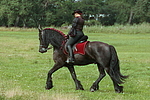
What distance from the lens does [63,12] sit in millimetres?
88938

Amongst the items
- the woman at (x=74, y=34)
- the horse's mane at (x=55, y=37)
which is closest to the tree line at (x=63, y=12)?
the horse's mane at (x=55, y=37)

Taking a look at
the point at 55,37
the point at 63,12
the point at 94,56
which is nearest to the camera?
the point at 94,56

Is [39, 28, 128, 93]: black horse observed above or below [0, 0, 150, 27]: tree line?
above

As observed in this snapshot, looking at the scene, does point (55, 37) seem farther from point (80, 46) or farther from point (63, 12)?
point (63, 12)

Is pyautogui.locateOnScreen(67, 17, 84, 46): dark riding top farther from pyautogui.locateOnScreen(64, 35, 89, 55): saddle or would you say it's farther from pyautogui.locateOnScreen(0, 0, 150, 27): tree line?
pyautogui.locateOnScreen(0, 0, 150, 27): tree line

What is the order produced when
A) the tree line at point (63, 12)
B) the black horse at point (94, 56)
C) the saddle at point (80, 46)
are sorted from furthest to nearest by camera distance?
the tree line at point (63, 12), the saddle at point (80, 46), the black horse at point (94, 56)

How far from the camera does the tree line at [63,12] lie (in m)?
77.8

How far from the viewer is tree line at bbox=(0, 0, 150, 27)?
255 ft

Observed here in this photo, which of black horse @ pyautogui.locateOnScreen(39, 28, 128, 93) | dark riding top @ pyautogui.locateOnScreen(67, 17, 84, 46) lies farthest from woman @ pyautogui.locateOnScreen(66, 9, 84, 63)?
black horse @ pyautogui.locateOnScreen(39, 28, 128, 93)

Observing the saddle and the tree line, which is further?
the tree line

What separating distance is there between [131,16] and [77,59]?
86040 millimetres

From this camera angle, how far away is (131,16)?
9638cm

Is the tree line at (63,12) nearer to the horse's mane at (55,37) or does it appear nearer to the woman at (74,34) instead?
the horse's mane at (55,37)

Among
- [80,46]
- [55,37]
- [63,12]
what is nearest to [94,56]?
[80,46]
